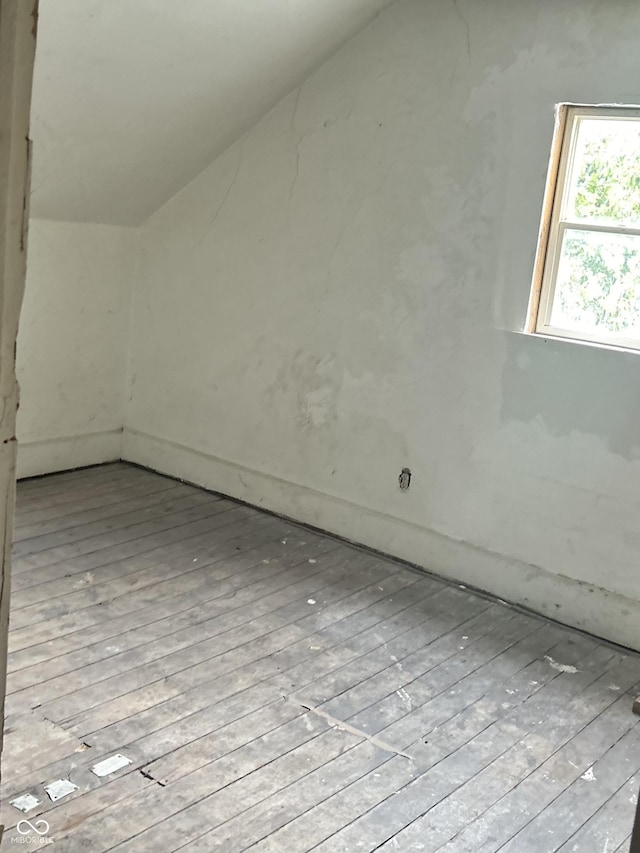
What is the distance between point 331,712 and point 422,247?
6.84 feet

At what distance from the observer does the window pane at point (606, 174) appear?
3.48m

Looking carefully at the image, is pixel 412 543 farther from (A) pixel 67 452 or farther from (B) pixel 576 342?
(A) pixel 67 452

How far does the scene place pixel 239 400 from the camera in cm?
474

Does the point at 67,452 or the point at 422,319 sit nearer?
the point at 422,319

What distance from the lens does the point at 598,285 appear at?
11.8 ft

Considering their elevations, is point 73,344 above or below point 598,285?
below

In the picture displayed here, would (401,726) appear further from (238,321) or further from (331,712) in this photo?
(238,321)

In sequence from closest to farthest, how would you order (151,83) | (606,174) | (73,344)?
(606,174), (151,83), (73,344)

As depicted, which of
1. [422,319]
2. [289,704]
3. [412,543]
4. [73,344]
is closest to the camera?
[289,704]

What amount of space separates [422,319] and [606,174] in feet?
3.23

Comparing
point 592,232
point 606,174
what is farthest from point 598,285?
point 606,174

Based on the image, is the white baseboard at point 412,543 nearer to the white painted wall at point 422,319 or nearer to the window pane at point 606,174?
the white painted wall at point 422,319

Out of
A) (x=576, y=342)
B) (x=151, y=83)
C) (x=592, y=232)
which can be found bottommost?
(x=576, y=342)

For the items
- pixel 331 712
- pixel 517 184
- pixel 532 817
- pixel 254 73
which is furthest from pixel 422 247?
pixel 532 817
